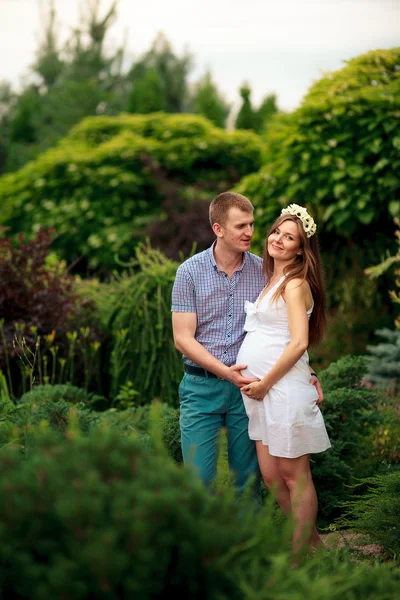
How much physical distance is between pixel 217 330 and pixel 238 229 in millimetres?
521

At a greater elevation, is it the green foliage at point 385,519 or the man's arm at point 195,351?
the man's arm at point 195,351

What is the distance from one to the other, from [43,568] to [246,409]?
1986 mm

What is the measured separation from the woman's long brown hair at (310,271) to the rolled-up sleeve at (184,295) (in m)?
0.39

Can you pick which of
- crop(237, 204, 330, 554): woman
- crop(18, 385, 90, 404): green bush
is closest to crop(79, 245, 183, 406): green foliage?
crop(18, 385, 90, 404): green bush

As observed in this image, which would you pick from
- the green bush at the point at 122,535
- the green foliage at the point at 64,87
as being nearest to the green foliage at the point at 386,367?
the green bush at the point at 122,535

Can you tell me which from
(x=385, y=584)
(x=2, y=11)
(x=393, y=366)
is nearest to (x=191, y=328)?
(x=385, y=584)

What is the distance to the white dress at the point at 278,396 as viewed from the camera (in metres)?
3.43

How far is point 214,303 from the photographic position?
372 centimetres

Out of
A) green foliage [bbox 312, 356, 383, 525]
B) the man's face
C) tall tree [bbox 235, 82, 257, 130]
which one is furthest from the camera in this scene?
tall tree [bbox 235, 82, 257, 130]

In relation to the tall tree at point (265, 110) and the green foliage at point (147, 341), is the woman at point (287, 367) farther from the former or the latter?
the tall tree at point (265, 110)

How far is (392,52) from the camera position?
24.2 feet

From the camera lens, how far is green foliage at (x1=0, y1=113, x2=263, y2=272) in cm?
1123

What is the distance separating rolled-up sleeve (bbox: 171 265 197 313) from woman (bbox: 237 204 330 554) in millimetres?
287

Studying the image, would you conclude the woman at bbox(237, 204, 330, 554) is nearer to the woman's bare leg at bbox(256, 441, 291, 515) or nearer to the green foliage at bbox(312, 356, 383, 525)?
the woman's bare leg at bbox(256, 441, 291, 515)
